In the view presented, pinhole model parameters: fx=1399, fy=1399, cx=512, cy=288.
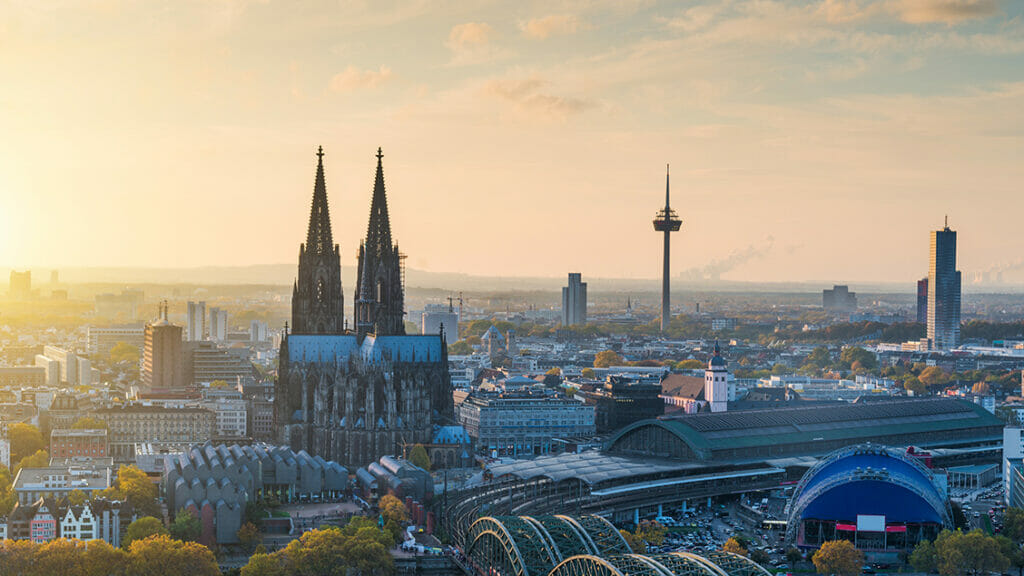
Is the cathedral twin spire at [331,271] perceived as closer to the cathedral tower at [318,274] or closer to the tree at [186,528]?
the cathedral tower at [318,274]

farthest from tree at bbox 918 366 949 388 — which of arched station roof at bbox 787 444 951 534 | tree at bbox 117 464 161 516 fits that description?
tree at bbox 117 464 161 516

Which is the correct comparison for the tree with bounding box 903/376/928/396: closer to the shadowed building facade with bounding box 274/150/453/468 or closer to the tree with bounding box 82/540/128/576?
the shadowed building facade with bounding box 274/150/453/468

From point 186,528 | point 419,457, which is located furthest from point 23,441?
point 186,528

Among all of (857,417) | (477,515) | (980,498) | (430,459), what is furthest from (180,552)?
(857,417)

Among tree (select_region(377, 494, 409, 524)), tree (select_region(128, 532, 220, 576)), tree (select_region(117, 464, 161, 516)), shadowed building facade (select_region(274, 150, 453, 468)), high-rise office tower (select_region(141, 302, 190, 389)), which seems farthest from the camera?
high-rise office tower (select_region(141, 302, 190, 389))

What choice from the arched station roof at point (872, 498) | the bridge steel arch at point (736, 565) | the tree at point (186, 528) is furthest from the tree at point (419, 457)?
the bridge steel arch at point (736, 565)

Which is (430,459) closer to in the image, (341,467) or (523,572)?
(341,467)
